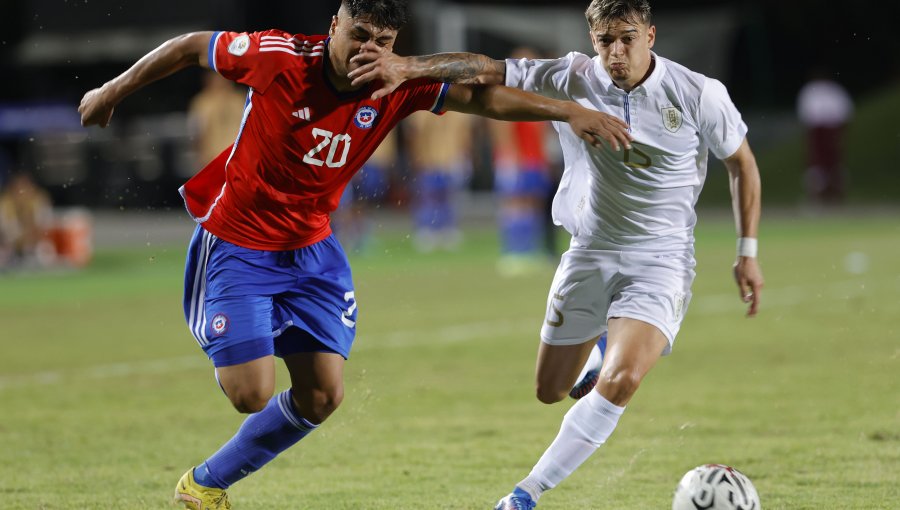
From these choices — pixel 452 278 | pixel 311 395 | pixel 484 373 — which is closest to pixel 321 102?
pixel 311 395

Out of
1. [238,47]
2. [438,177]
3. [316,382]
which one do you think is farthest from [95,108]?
[438,177]

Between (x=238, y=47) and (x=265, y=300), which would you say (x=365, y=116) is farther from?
(x=265, y=300)

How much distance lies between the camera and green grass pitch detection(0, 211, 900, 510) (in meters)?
5.99

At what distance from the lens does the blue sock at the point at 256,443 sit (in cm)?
549

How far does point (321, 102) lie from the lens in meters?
5.29

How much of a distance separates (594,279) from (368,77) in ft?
4.59

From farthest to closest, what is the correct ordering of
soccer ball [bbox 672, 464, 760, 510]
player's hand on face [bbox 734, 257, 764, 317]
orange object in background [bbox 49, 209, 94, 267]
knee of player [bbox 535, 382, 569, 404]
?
orange object in background [bbox 49, 209, 94, 267], knee of player [bbox 535, 382, 569, 404], player's hand on face [bbox 734, 257, 764, 317], soccer ball [bbox 672, 464, 760, 510]

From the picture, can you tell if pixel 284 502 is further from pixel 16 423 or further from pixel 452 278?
pixel 452 278

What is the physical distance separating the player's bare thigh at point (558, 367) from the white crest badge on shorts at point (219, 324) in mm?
1468

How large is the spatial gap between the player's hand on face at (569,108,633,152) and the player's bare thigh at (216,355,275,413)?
1.53 meters

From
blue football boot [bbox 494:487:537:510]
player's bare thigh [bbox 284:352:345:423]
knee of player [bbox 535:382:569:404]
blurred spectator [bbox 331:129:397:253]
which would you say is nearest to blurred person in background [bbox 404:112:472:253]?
blurred spectator [bbox 331:129:397:253]

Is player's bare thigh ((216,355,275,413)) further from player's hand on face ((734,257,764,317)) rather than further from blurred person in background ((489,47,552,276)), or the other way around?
blurred person in background ((489,47,552,276))

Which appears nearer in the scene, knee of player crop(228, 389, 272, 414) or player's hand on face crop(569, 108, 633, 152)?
player's hand on face crop(569, 108, 633, 152)

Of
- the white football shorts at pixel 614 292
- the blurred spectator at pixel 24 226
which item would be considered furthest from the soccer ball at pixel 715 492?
the blurred spectator at pixel 24 226
